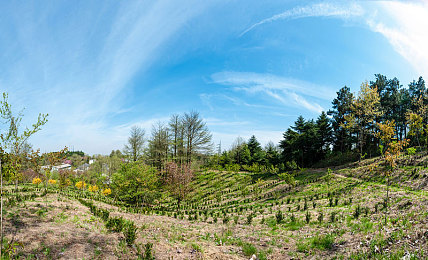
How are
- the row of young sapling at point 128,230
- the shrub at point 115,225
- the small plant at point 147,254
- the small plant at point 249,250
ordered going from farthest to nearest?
the shrub at point 115,225
the small plant at point 249,250
the row of young sapling at point 128,230
the small plant at point 147,254

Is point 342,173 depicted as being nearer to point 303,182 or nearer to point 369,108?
point 303,182

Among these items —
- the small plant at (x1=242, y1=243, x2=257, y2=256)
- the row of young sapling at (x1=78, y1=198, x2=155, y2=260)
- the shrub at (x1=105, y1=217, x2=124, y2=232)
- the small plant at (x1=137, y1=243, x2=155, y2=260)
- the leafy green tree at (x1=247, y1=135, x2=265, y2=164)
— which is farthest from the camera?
the leafy green tree at (x1=247, y1=135, x2=265, y2=164)

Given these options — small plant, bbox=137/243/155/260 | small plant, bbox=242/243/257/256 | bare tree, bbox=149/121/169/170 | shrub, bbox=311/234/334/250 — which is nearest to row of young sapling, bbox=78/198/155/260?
small plant, bbox=137/243/155/260

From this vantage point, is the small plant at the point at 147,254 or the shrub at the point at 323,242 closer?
the small plant at the point at 147,254

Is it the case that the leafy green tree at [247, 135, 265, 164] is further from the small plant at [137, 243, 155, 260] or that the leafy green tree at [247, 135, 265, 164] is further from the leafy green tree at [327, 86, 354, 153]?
the small plant at [137, 243, 155, 260]

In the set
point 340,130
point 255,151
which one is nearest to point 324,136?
point 340,130

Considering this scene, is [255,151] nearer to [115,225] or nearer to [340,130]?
[340,130]

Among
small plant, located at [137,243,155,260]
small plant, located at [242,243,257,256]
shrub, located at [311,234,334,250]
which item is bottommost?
small plant, located at [242,243,257,256]

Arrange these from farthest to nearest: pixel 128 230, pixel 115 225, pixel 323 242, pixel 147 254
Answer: pixel 115 225 → pixel 323 242 → pixel 128 230 → pixel 147 254

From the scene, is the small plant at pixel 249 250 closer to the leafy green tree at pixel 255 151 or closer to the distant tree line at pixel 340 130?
the distant tree line at pixel 340 130

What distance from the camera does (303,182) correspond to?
19984 mm

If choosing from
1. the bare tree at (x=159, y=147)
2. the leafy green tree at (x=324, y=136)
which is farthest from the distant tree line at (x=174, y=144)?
the leafy green tree at (x=324, y=136)

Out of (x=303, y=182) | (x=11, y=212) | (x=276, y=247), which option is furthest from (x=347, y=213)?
(x=11, y=212)

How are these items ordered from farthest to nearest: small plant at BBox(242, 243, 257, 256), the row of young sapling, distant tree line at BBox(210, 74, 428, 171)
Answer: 1. distant tree line at BBox(210, 74, 428, 171)
2. small plant at BBox(242, 243, 257, 256)
3. the row of young sapling
